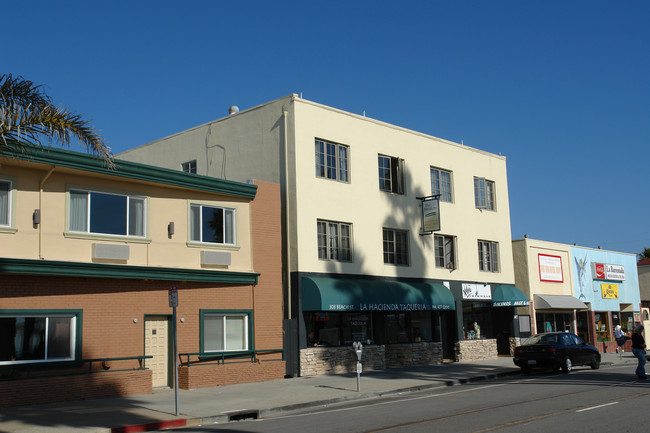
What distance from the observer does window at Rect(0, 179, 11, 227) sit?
54.6ft

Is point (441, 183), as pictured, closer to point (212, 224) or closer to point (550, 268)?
point (550, 268)

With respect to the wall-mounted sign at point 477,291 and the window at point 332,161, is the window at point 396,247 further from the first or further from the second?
the wall-mounted sign at point 477,291

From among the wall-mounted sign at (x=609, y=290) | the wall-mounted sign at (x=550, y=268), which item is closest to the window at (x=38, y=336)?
A: the wall-mounted sign at (x=550, y=268)

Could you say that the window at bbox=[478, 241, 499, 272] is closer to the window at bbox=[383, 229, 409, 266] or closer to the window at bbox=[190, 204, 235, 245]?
the window at bbox=[383, 229, 409, 266]

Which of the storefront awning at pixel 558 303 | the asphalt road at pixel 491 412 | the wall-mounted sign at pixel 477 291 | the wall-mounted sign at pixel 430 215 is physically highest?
the wall-mounted sign at pixel 430 215

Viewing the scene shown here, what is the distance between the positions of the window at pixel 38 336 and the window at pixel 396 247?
13.0 metres

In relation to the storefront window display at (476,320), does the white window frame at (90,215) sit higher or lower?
higher

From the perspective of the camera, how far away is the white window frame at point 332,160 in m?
24.9

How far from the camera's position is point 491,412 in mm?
13727

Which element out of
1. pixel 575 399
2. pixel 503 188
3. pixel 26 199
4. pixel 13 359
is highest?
pixel 503 188

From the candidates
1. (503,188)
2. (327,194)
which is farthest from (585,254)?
(327,194)

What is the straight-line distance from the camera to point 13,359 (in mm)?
16531

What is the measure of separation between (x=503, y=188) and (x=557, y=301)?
266 inches

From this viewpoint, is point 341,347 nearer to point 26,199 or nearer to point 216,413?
point 216,413
